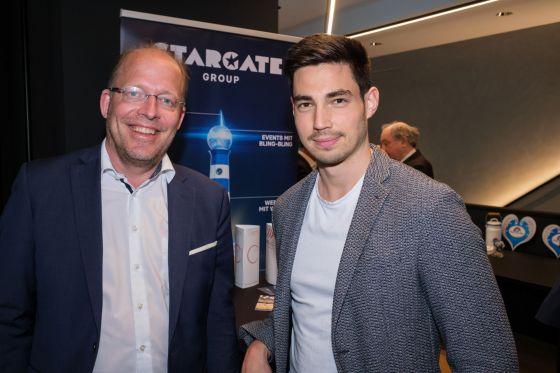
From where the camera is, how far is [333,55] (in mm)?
1300

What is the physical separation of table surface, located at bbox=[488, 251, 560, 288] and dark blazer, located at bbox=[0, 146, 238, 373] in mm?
2622

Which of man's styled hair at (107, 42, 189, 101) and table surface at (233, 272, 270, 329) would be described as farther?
table surface at (233, 272, 270, 329)

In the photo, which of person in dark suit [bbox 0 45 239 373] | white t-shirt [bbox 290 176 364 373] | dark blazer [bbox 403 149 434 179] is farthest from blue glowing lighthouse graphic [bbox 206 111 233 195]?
dark blazer [bbox 403 149 434 179]

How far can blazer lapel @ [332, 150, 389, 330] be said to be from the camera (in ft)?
3.80

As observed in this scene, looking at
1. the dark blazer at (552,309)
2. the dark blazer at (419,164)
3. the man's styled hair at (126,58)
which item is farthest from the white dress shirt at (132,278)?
the dark blazer at (419,164)

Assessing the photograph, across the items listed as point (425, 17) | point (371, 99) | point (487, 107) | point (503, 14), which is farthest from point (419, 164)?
point (371, 99)

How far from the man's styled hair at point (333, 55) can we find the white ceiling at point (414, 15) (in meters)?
4.15

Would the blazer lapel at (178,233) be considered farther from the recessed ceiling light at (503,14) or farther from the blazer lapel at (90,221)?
the recessed ceiling light at (503,14)

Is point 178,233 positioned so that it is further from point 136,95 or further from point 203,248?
point 136,95

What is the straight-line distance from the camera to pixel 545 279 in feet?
9.59

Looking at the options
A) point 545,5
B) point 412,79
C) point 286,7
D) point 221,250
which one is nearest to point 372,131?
point 412,79

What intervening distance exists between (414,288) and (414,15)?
5.08 m

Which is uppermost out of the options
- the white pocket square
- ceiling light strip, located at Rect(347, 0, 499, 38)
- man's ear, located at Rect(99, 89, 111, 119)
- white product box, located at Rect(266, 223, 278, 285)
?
ceiling light strip, located at Rect(347, 0, 499, 38)

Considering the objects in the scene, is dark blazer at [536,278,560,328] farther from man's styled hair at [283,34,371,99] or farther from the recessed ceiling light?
the recessed ceiling light
